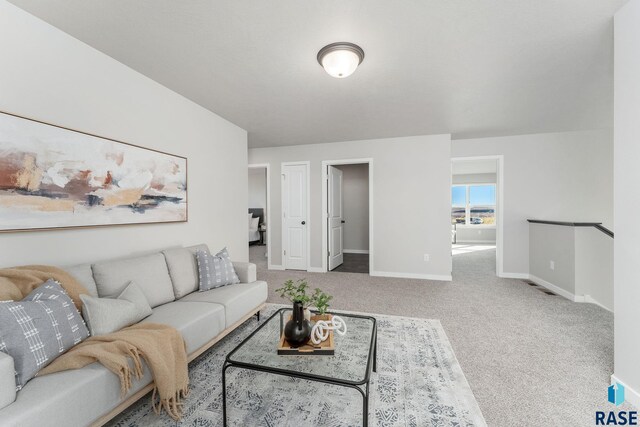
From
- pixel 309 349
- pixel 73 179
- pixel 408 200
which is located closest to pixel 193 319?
pixel 309 349

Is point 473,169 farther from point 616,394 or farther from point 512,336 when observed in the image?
point 616,394

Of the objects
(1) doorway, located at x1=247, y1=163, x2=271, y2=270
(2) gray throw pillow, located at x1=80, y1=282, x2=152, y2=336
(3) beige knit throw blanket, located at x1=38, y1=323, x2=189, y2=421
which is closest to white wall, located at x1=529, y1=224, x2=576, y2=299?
(3) beige knit throw blanket, located at x1=38, y1=323, x2=189, y2=421

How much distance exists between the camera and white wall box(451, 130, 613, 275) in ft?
14.4

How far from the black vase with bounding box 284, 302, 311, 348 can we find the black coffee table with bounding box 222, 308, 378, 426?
0.32ft

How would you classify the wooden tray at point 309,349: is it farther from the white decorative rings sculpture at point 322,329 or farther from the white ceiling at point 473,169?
the white ceiling at point 473,169

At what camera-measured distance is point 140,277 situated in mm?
2121

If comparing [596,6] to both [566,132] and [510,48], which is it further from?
[566,132]

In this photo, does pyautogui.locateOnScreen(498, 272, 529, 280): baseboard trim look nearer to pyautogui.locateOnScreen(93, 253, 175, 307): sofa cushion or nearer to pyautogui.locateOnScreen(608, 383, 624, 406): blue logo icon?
pyautogui.locateOnScreen(608, 383, 624, 406): blue logo icon

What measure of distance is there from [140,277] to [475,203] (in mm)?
9684

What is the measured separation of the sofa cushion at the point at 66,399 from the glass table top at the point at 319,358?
0.60 metres

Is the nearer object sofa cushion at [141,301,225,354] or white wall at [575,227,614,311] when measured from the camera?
sofa cushion at [141,301,225,354]

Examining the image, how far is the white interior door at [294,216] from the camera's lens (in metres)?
5.23

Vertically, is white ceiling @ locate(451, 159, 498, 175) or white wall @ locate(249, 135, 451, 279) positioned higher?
white ceiling @ locate(451, 159, 498, 175)

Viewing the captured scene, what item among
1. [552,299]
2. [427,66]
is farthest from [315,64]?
[552,299]
